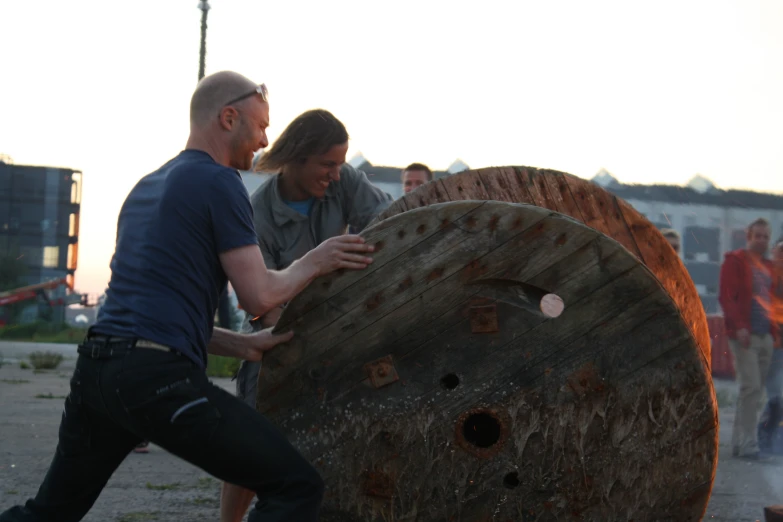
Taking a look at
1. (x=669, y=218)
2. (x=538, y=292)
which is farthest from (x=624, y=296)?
(x=669, y=218)

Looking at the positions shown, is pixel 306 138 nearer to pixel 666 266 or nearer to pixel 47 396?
pixel 666 266

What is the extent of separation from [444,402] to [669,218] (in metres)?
32.9

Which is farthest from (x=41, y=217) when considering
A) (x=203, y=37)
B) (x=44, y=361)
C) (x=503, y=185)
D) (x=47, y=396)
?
(x=503, y=185)

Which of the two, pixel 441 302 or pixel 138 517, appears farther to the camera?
pixel 138 517

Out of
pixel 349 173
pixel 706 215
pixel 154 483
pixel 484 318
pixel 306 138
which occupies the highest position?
pixel 706 215

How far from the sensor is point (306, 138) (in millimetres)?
4270

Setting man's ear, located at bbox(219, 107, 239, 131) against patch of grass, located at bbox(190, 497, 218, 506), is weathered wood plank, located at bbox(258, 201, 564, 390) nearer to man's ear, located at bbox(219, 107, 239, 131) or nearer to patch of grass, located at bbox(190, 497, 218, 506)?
man's ear, located at bbox(219, 107, 239, 131)

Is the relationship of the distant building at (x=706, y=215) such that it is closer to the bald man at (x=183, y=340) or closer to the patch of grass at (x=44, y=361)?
the patch of grass at (x=44, y=361)

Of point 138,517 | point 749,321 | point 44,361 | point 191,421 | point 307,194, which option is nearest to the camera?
point 191,421

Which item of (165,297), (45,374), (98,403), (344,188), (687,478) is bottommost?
(45,374)

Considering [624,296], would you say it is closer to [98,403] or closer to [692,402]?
[692,402]

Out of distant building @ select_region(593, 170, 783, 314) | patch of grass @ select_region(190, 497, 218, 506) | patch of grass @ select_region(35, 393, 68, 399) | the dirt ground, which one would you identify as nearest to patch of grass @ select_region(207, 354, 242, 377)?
patch of grass @ select_region(35, 393, 68, 399)

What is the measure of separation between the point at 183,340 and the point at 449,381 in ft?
3.13

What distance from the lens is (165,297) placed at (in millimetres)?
2615
